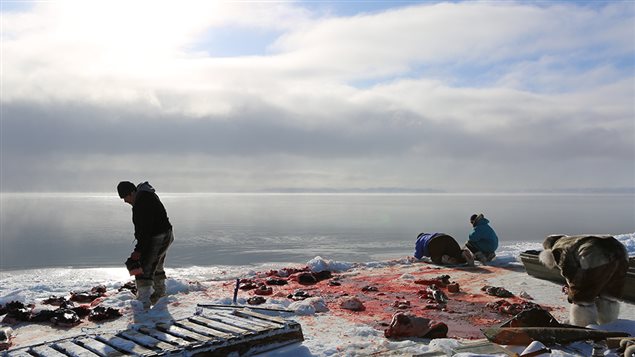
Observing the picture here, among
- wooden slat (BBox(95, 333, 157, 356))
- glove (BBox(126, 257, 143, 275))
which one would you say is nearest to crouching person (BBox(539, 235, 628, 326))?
wooden slat (BBox(95, 333, 157, 356))

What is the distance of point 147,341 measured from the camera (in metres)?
5.60

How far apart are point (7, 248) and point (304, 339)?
75.0 ft

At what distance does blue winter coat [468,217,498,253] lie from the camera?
45.2 ft

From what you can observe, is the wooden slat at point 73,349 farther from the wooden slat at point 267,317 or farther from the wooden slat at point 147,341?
the wooden slat at point 267,317

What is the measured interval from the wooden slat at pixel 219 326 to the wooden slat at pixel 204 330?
0.22ft

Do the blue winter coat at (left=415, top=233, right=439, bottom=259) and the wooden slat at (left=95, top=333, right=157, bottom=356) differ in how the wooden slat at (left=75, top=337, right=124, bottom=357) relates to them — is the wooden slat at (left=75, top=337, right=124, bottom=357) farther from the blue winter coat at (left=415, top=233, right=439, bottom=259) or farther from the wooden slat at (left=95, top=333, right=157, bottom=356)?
the blue winter coat at (left=415, top=233, right=439, bottom=259)

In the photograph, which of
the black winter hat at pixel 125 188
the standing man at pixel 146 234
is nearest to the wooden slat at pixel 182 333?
the standing man at pixel 146 234

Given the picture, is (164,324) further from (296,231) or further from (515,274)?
(296,231)

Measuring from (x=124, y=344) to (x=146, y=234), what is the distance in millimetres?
2733

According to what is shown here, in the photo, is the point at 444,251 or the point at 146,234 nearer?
the point at 146,234

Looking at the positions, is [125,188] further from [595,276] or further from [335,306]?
[595,276]

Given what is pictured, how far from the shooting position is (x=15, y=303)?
8.49m

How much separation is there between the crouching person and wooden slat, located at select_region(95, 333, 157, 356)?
16.7ft

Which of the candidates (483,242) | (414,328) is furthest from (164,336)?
(483,242)
